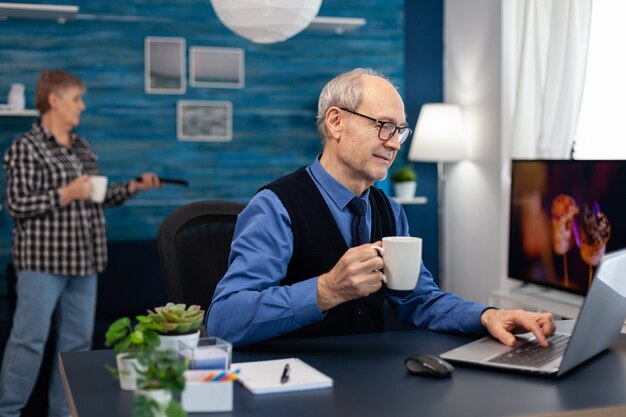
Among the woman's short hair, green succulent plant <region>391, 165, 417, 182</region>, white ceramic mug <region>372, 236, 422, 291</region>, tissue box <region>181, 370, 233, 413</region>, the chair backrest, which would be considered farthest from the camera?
green succulent plant <region>391, 165, 417, 182</region>

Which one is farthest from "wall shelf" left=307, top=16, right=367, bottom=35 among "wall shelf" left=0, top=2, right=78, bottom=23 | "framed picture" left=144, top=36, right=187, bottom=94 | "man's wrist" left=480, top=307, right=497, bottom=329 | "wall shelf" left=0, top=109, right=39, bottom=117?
"man's wrist" left=480, top=307, right=497, bottom=329

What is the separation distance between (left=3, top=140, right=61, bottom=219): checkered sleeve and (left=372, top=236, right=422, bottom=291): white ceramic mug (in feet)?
7.89

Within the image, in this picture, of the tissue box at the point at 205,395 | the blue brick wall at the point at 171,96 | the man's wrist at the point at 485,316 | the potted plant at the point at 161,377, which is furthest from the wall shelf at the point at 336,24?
the potted plant at the point at 161,377

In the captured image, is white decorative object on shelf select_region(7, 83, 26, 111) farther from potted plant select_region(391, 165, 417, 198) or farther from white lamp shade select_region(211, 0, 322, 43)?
potted plant select_region(391, 165, 417, 198)

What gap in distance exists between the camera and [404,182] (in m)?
5.15

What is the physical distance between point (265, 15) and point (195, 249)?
1.11 metres

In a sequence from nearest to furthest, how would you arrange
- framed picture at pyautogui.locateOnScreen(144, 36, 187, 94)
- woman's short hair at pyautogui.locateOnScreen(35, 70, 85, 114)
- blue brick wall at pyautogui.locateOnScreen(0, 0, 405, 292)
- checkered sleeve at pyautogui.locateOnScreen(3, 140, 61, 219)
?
checkered sleeve at pyautogui.locateOnScreen(3, 140, 61, 219)
woman's short hair at pyautogui.locateOnScreen(35, 70, 85, 114)
blue brick wall at pyautogui.locateOnScreen(0, 0, 405, 292)
framed picture at pyautogui.locateOnScreen(144, 36, 187, 94)

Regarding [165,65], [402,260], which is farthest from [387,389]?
[165,65]

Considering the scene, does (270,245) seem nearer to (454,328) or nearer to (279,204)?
(279,204)

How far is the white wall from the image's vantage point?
4941 mm

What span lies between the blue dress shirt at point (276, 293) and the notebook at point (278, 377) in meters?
0.17

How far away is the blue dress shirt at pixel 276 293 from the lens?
1.69 m

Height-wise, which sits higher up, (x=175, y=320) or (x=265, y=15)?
(x=265, y=15)

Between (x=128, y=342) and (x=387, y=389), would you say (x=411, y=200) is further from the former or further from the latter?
(x=128, y=342)
